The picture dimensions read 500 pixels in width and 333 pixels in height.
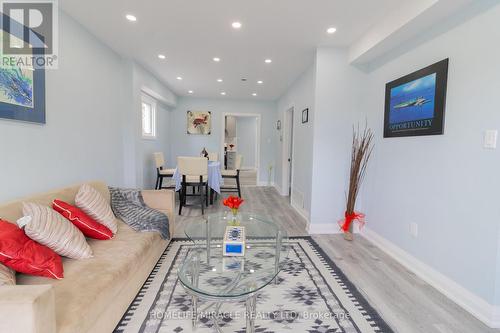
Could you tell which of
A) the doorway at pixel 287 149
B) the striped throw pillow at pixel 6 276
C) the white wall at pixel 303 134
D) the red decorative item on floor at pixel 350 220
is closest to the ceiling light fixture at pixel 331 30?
the white wall at pixel 303 134

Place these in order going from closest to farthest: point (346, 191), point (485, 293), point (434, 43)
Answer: point (485, 293), point (434, 43), point (346, 191)

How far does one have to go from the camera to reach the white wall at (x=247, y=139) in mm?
11195

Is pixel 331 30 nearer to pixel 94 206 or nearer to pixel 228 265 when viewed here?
pixel 228 265

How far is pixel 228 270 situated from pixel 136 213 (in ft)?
4.26

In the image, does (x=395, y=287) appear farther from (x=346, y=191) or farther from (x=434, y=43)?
(x=434, y=43)

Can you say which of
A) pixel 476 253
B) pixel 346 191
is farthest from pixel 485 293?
pixel 346 191

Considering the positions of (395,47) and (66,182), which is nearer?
(66,182)

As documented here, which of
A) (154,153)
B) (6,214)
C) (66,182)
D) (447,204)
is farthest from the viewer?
(154,153)

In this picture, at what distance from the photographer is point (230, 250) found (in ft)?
5.77

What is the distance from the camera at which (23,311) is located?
90 centimetres

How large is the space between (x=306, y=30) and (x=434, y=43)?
1207 millimetres

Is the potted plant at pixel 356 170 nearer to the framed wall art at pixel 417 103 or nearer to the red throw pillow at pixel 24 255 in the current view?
the framed wall art at pixel 417 103

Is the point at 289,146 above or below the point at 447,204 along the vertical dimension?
above

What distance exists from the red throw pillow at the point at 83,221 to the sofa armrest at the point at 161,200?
75 cm
